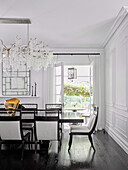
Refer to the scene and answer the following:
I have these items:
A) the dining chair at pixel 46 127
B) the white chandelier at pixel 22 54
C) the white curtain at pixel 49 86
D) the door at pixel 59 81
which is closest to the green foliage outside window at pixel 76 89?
the white curtain at pixel 49 86

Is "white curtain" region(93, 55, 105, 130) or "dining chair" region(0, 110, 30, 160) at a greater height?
"white curtain" region(93, 55, 105, 130)

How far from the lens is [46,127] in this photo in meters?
3.53

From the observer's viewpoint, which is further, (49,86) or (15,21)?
(49,86)

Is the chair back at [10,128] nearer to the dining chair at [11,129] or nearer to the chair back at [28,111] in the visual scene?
the dining chair at [11,129]

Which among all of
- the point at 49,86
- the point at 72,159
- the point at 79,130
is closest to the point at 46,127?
the point at 72,159

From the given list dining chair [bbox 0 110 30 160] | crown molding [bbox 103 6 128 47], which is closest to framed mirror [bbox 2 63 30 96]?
crown molding [bbox 103 6 128 47]

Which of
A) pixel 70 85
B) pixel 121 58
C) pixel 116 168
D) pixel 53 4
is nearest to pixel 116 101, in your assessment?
pixel 121 58

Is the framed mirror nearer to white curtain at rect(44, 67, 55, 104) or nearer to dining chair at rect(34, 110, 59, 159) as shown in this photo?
white curtain at rect(44, 67, 55, 104)

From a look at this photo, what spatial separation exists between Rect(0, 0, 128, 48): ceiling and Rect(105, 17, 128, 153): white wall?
0.43 meters

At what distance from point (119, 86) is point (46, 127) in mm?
2221

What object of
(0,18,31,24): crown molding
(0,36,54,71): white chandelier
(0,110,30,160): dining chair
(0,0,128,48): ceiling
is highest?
(0,0,128,48): ceiling

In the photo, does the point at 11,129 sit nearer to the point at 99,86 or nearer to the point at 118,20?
the point at 118,20

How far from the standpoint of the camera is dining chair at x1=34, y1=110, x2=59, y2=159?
11.4ft

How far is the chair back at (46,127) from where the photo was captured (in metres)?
3.47
